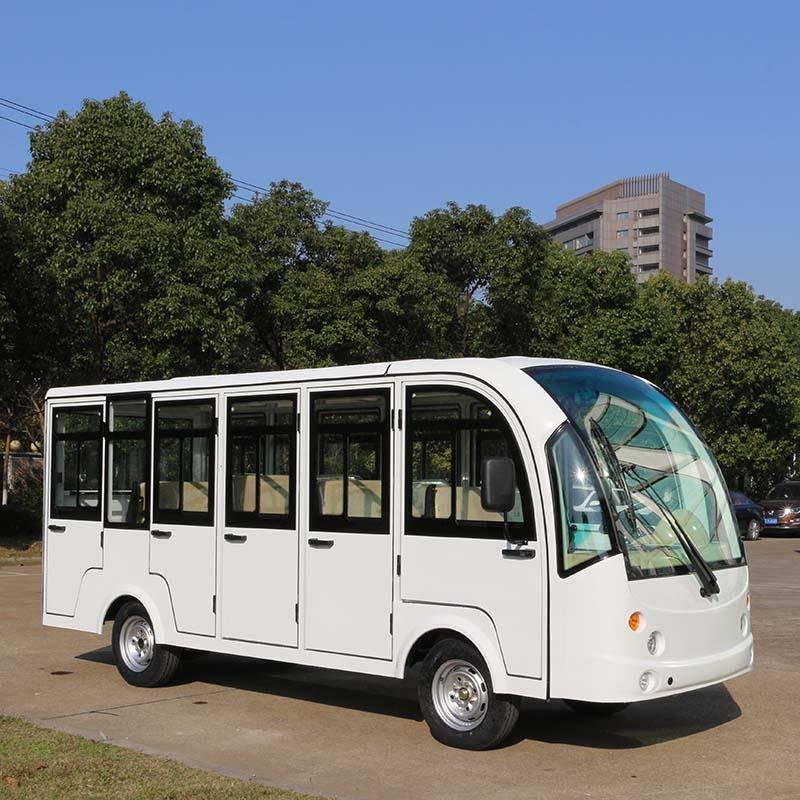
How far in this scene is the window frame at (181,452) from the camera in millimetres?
10812

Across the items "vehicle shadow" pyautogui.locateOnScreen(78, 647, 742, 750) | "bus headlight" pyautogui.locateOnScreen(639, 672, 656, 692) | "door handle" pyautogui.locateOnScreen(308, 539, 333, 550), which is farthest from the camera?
"door handle" pyautogui.locateOnScreen(308, 539, 333, 550)

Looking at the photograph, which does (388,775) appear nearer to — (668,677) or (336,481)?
(668,677)

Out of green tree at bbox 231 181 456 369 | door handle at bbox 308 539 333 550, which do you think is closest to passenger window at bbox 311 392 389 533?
door handle at bbox 308 539 333 550

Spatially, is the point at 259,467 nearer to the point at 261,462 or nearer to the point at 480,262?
the point at 261,462

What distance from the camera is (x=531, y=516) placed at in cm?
843

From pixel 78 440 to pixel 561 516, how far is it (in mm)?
5557

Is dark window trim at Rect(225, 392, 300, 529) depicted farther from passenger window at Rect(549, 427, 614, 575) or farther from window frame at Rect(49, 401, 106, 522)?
passenger window at Rect(549, 427, 614, 575)

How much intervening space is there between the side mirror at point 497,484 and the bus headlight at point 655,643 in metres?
1.24

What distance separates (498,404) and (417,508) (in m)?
1.04

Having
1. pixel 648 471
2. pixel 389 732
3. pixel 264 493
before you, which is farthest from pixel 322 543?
pixel 648 471

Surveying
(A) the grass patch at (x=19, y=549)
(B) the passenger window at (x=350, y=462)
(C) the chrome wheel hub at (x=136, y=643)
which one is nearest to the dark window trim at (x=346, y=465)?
(B) the passenger window at (x=350, y=462)

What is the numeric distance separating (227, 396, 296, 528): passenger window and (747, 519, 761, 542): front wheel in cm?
2838

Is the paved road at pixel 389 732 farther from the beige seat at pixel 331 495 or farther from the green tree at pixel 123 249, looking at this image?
the green tree at pixel 123 249

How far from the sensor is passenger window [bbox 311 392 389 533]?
31.1 feet
